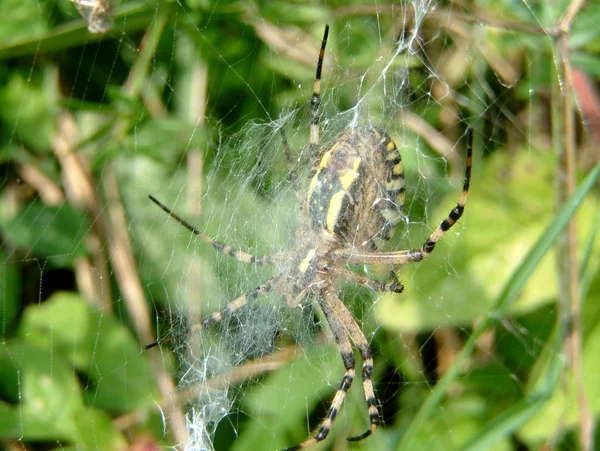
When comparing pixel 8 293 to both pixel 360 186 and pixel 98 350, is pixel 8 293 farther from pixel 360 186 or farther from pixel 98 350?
pixel 360 186

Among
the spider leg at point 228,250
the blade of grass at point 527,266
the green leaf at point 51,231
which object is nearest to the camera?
the blade of grass at point 527,266

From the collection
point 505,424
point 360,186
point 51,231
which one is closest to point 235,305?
point 360,186

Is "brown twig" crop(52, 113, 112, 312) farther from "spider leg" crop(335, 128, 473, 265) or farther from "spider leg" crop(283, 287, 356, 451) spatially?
"spider leg" crop(335, 128, 473, 265)

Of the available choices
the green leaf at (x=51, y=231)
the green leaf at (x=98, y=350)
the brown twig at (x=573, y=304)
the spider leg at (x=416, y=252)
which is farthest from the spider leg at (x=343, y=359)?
the green leaf at (x=51, y=231)

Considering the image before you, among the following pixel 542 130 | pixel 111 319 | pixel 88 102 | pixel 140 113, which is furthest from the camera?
pixel 542 130

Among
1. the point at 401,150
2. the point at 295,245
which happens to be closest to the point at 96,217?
the point at 295,245

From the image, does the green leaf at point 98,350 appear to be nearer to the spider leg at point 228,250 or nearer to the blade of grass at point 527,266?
the spider leg at point 228,250

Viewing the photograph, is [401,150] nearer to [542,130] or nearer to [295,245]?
[295,245]
